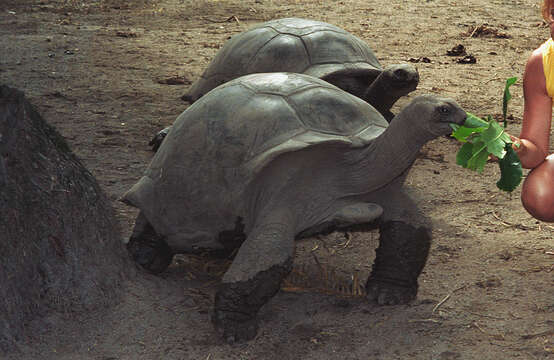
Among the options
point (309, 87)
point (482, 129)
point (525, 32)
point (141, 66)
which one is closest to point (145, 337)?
point (309, 87)

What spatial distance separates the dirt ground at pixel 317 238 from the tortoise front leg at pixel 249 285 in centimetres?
7

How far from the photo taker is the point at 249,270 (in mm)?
2617

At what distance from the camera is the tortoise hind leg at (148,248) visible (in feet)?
10.00

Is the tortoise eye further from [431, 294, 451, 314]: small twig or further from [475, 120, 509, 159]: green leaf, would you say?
[431, 294, 451, 314]: small twig

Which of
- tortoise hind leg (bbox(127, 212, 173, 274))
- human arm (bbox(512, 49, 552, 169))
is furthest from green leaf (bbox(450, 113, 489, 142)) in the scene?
tortoise hind leg (bbox(127, 212, 173, 274))

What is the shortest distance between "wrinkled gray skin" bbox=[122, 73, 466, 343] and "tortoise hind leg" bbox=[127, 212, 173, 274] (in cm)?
1

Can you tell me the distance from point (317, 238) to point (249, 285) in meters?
0.51

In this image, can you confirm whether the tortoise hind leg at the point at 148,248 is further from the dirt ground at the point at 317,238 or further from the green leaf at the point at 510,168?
the green leaf at the point at 510,168

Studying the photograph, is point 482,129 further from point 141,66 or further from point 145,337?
point 141,66

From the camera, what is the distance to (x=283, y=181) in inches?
111

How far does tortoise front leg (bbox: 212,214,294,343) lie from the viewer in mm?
2617

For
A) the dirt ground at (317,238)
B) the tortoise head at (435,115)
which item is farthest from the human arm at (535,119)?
the dirt ground at (317,238)

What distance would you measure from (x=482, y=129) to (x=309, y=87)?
761 millimetres

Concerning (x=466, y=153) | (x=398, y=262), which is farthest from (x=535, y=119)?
(x=398, y=262)
